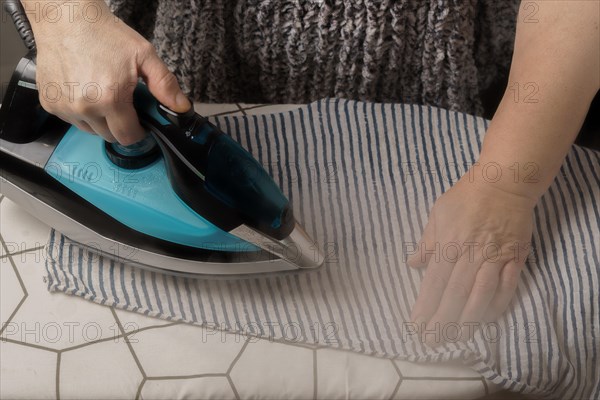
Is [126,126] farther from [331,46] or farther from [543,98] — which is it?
[543,98]

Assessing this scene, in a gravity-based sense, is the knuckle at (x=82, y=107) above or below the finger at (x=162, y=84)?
below

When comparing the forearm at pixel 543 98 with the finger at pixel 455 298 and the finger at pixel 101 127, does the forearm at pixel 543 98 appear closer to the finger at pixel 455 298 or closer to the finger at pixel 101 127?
the finger at pixel 455 298

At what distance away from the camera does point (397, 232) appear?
2.85 ft

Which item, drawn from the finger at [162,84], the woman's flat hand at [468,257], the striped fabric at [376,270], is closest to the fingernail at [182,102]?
the finger at [162,84]

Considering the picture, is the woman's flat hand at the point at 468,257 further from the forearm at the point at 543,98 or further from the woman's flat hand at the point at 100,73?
the woman's flat hand at the point at 100,73

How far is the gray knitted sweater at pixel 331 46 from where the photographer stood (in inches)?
34.3

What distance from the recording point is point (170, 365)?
2.51 feet

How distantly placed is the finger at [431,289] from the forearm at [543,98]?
0.40ft

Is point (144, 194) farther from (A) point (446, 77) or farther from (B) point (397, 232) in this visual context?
(A) point (446, 77)

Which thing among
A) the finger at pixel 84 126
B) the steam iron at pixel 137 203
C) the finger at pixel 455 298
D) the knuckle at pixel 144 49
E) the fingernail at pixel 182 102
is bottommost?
the finger at pixel 455 298

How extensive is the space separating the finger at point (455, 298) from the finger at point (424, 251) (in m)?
0.04

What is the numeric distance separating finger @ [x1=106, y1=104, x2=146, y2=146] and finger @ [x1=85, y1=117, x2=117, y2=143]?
11 millimetres

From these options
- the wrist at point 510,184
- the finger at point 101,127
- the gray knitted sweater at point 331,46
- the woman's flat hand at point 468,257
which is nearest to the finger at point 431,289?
the woman's flat hand at point 468,257

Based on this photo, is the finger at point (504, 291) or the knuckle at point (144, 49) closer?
the knuckle at point (144, 49)
